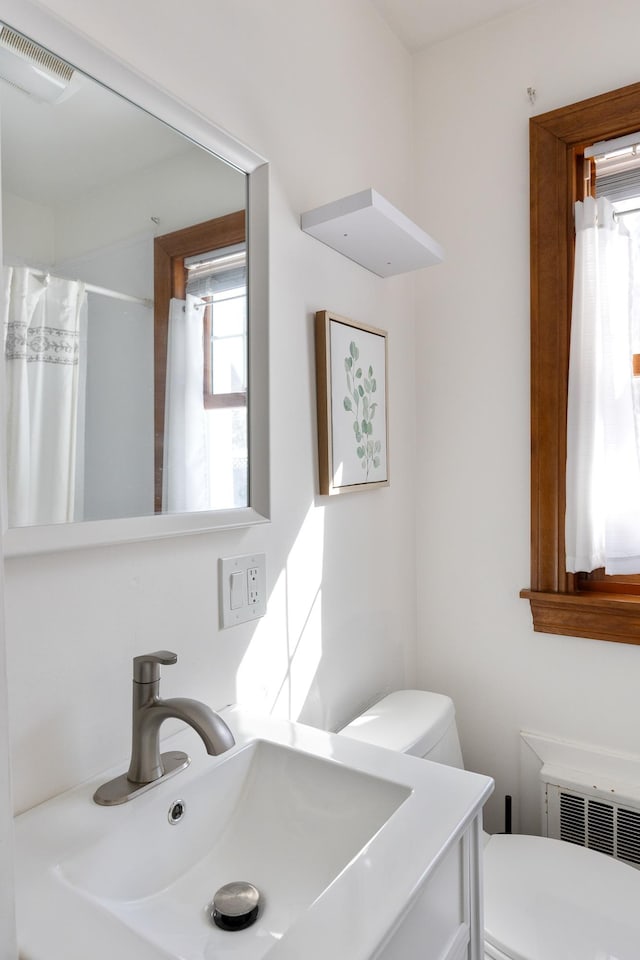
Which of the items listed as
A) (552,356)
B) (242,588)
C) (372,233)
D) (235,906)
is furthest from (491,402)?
(235,906)

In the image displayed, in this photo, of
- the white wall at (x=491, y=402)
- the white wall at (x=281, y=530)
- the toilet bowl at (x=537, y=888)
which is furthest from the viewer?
the white wall at (x=491, y=402)

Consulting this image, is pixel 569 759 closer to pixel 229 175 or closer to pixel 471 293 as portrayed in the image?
pixel 471 293

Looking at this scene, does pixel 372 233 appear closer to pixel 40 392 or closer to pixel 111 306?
pixel 111 306

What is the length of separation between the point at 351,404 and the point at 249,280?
399 millimetres

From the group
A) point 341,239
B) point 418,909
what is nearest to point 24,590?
point 418,909

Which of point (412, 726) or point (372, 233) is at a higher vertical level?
point (372, 233)

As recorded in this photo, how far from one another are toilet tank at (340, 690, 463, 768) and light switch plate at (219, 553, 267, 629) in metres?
0.40

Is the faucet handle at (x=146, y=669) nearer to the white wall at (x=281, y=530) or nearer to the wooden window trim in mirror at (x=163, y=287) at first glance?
the white wall at (x=281, y=530)

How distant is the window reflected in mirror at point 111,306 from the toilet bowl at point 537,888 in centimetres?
70

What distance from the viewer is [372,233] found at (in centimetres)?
133

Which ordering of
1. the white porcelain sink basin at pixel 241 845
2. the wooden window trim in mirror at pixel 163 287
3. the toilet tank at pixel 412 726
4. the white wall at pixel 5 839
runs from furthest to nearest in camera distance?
the toilet tank at pixel 412 726 < the wooden window trim in mirror at pixel 163 287 < the white porcelain sink basin at pixel 241 845 < the white wall at pixel 5 839

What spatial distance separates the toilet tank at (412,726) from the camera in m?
1.32

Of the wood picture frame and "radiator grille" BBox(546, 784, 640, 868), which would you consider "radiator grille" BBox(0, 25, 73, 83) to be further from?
"radiator grille" BBox(546, 784, 640, 868)

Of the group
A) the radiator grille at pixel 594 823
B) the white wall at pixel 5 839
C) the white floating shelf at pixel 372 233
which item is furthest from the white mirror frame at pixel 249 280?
Result: the radiator grille at pixel 594 823
